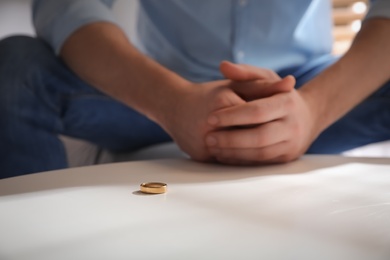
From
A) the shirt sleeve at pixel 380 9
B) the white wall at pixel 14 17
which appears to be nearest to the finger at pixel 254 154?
the shirt sleeve at pixel 380 9

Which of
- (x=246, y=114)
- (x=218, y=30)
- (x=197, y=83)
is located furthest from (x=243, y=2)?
(x=246, y=114)

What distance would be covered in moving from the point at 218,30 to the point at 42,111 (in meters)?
0.35

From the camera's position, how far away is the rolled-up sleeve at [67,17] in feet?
2.62

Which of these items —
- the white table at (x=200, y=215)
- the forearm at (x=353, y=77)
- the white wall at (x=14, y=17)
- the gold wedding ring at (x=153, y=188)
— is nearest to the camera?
the white table at (x=200, y=215)

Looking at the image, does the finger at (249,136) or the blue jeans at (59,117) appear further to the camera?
the blue jeans at (59,117)

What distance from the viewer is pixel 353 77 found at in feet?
2.39

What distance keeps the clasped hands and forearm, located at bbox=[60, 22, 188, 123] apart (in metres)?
0.05

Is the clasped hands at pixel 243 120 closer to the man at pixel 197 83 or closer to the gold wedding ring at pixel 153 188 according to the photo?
the man at pixel 197 83

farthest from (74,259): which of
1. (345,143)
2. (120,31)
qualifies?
(345,143)

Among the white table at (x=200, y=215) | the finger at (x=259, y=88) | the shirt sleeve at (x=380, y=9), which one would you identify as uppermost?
the shirt sleeve at (x=380, y=9)

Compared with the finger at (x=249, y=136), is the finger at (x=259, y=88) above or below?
above

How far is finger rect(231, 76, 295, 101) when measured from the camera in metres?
0.61

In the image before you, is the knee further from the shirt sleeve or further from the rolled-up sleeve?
the shirt sleeve

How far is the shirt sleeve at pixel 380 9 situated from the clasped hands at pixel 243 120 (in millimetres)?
243
